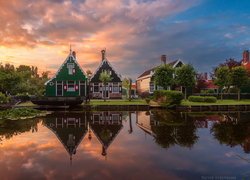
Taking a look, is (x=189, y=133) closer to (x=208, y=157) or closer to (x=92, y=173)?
(x=208, y=157)

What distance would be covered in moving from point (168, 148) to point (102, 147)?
307cm

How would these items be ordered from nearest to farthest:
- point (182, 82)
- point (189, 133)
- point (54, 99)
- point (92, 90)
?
1. point (189, 133)
2. point (54, 99)
3. point (182, 82)
4. point (92, 90)

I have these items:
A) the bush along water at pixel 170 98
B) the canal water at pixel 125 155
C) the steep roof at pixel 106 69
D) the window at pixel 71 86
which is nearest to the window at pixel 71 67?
the window at pixel 71 86

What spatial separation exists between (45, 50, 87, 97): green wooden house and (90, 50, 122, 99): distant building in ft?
8.38

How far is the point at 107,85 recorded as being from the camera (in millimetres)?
61406

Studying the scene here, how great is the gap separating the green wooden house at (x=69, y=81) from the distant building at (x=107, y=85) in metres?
2.55

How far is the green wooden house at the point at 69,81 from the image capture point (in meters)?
58.3

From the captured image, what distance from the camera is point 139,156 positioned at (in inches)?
475

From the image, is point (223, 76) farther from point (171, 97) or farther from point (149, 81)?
point (149, 81)

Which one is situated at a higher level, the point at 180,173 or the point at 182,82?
the point at 182,82

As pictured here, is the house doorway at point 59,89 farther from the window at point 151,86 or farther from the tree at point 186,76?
the tree at point 186,76

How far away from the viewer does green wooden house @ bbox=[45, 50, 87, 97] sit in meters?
58.3

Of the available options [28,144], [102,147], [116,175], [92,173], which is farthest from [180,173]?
[28,144]

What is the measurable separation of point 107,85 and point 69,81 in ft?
25.5
